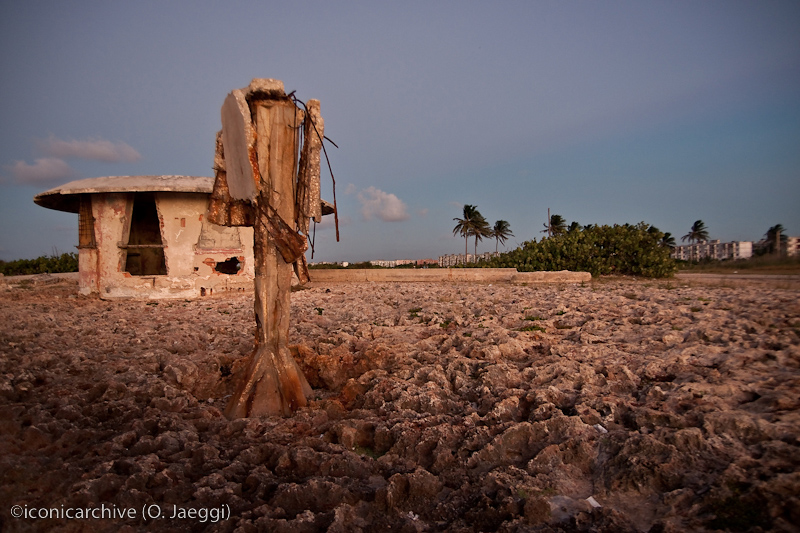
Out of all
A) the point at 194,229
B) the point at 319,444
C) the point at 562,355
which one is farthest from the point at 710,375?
the point at 194,229

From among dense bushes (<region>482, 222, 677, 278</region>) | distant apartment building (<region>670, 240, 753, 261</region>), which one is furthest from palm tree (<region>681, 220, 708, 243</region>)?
dense bushes (<region>482, 222, 677, 278</region>)

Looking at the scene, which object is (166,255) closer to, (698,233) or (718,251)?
(718,251)

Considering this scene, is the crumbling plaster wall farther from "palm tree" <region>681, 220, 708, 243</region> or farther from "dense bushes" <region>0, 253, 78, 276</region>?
"palm tree" <region>681, 220, 708, 243</region>

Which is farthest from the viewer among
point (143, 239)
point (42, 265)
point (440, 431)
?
point (42, 265)

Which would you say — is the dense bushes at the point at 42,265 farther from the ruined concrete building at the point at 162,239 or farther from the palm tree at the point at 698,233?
the palm tree at the point at 698,233

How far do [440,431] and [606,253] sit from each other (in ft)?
49.7

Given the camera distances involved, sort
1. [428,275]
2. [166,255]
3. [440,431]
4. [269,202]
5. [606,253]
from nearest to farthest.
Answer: [440,431] < [269,202] < [166,255] < [428,275] < [606,253]

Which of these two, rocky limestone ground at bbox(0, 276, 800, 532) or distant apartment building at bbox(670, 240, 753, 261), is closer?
rocky limestone ground at bbox(0, 276, 800, 532)

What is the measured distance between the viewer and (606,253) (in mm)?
16266

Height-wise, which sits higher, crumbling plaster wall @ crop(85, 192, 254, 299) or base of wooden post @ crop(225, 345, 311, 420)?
crumbling plaster wall @ crop(85, 192, 254, 299)

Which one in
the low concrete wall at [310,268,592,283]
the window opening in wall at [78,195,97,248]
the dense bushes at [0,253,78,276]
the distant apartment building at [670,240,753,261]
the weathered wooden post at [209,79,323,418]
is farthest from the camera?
the distant apartment building at [670,240,753,261]

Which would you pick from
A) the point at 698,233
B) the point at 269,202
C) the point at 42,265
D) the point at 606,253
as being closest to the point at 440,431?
the point at 269,202

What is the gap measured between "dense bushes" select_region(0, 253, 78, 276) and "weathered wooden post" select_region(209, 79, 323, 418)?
64.6 feet

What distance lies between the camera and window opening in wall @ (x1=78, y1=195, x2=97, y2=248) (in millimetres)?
11117
